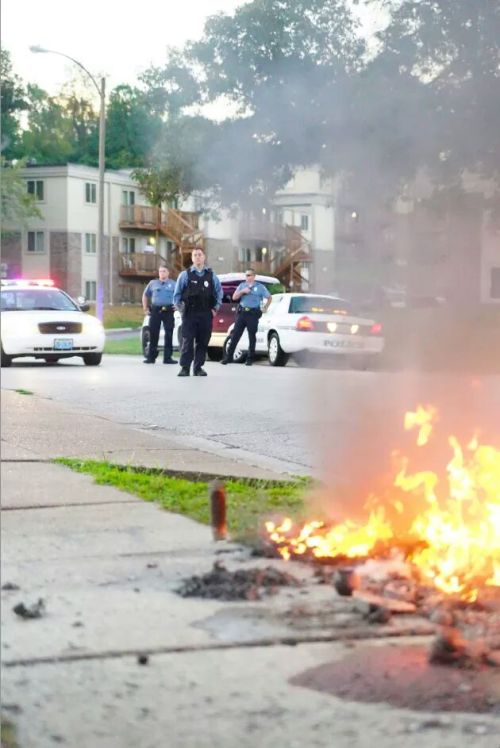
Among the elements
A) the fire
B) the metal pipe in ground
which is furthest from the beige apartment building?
the metal pipe in ground

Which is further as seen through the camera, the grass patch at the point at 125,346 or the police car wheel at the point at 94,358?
the police car wheel at the point at 94,358

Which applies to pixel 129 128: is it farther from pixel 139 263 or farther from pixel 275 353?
pixel 275 353

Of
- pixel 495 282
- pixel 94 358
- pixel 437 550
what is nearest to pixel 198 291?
pixel 495 282

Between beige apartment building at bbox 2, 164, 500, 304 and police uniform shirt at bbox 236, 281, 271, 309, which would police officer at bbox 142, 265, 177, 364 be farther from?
police uniform shirt at bbox 236, 281, 271, 309

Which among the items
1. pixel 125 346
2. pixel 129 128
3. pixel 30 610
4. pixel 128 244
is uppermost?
pixel 129 128

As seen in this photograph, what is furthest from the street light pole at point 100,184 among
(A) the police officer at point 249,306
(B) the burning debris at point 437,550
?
(B) the burning debris at point 437,550

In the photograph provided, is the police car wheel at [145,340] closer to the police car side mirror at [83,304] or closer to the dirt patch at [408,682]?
the police car side mirror at [83,304]

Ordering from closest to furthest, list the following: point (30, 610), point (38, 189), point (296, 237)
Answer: point (296, 237)
point (38, 189)
point (30, 610)

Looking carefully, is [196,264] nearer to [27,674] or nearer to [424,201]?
[424,201]
